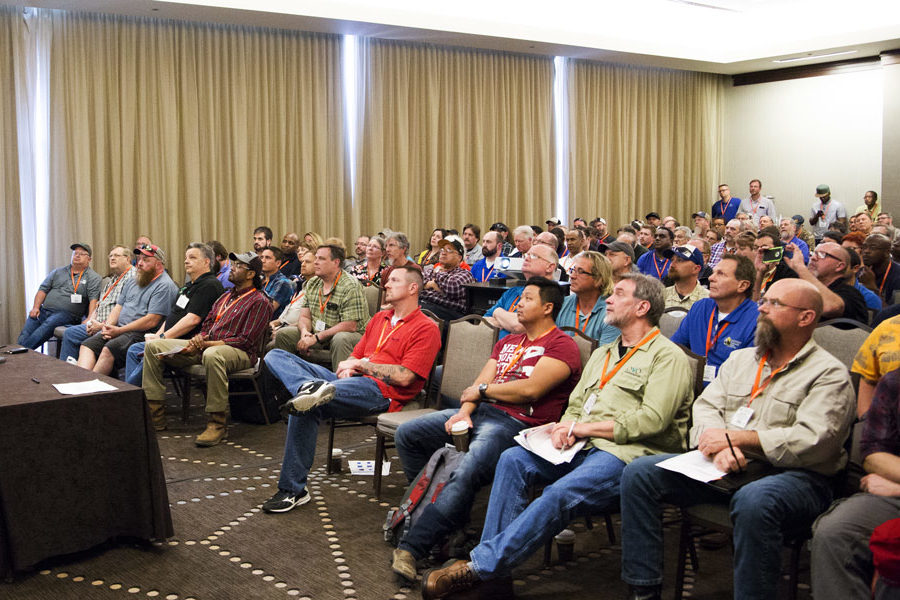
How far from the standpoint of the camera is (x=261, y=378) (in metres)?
6.00

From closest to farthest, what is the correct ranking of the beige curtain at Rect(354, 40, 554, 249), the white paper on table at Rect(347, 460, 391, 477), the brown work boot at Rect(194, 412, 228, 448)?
the white paper on table at Rect(347, 460, 391, 477)
the brown work boot at Rect(194, 412, 228, 448)
the beige curtain at Rect(354, 40, 554, 249)

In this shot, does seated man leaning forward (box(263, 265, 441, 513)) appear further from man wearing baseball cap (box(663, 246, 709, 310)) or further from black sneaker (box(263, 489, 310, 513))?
man wearing baseball cap (box(663, 246, 709, 310))

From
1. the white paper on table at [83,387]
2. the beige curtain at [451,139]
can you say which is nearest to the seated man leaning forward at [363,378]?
the white paper on table at [83,387]

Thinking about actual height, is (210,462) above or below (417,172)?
below

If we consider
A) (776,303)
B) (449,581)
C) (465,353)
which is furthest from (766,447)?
(465,353)

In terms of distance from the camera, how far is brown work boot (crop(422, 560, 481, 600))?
2.93m

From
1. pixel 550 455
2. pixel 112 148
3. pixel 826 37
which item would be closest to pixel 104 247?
pixel 112 148

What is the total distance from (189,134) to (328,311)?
16.8ft

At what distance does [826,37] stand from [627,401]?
11.2 metres

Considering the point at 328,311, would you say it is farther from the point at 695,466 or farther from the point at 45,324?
the point at 695,466

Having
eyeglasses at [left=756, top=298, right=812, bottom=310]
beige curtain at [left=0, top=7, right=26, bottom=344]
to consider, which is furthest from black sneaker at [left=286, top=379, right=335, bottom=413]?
beige curtain at [left=0, top=7, right=26, bottom=344]

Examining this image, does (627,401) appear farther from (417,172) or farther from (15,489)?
(417,172)

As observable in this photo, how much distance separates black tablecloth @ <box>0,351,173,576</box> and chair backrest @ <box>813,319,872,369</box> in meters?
2.77

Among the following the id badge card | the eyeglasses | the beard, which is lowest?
the id badge card
